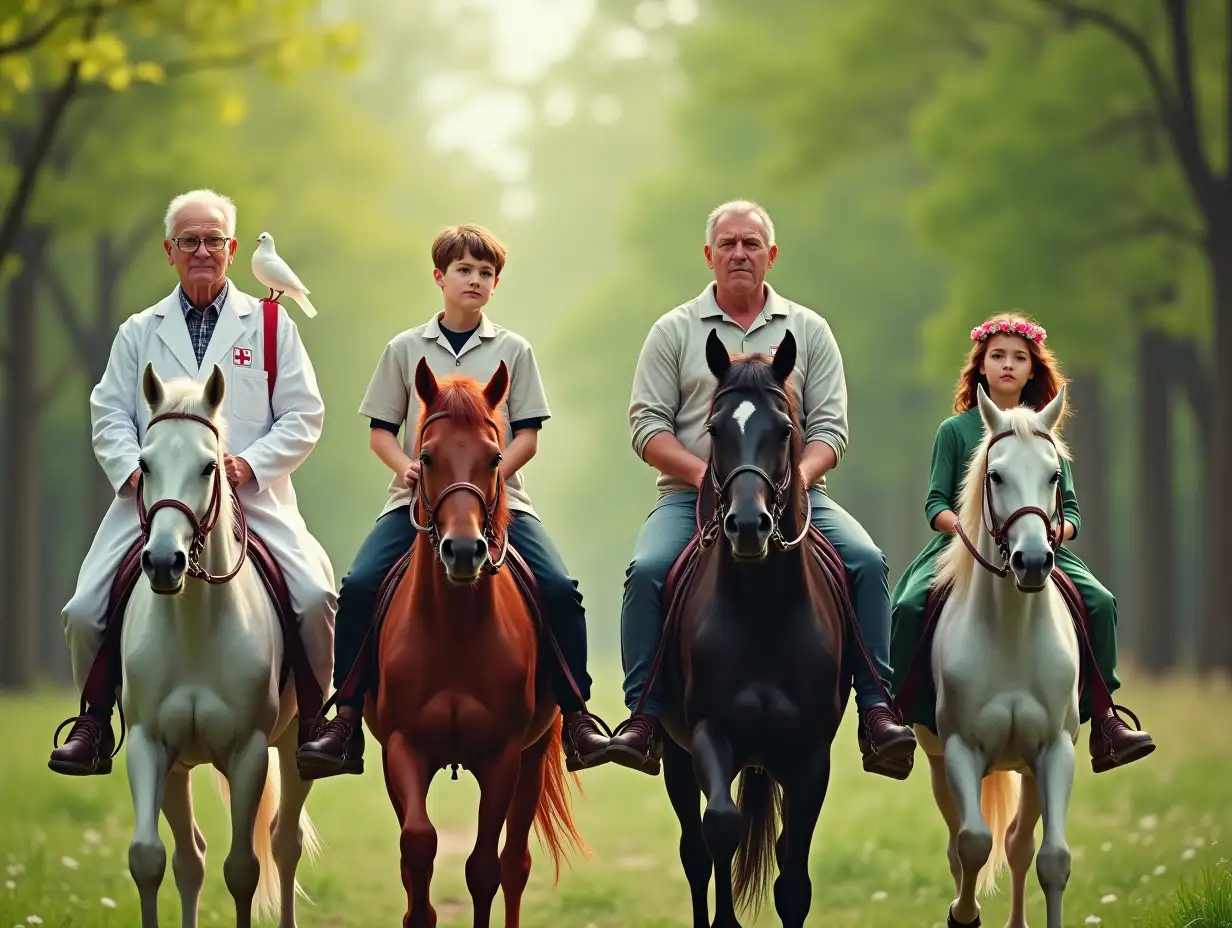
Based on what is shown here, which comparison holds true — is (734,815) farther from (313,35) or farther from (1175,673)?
(1175,673)

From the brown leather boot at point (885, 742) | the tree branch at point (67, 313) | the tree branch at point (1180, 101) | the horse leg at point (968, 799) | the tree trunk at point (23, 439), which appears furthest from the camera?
the tree branch at point (67, 313)

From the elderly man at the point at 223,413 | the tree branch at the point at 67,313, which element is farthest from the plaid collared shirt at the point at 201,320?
the tree branch at the point at 67,313

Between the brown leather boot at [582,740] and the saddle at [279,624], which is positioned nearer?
the brown leather boot at [582,740]

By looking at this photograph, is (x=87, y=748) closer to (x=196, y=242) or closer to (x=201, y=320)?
(x=201, y=320)

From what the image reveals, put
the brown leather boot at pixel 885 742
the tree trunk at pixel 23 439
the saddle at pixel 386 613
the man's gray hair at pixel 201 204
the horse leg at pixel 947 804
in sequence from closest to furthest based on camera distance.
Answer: the brown leather boot at pixel 885 742 → the saddle at pixel 386 613 → the man's gray hair at pixel 201 204 → the horse leg at pixel 947 804 → the tree trunk at pixel 23 439

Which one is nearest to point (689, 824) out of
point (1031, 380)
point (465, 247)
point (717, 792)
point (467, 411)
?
point (717, 792)

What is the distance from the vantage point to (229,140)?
85.1 feet

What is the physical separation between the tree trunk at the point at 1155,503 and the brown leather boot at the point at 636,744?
15466 millimetres

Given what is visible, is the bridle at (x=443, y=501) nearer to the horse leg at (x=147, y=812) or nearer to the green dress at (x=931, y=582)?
the horse leg at (x=147, y=812)

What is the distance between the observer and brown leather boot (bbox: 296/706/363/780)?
759 centimetres

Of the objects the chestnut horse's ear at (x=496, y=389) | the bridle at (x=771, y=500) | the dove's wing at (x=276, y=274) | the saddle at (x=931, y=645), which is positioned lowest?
the saddle at (x=931, y=645)

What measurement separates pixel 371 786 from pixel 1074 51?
1218 cm

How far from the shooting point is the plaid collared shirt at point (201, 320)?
8523mm

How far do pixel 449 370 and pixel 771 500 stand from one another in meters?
2.16
